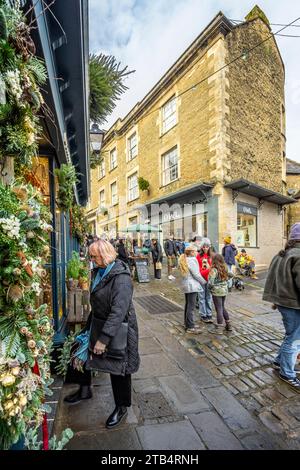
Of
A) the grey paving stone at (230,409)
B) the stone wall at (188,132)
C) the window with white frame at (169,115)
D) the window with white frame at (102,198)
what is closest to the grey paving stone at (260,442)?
the grey paving stone at (230,409)

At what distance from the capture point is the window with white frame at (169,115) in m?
15.7

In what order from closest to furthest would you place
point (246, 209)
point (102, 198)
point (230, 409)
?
point (230, 409) < point (246, 209) < point (102, 198)

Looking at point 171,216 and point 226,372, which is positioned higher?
point 171,216

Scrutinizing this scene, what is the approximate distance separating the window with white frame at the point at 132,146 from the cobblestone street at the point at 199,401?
675 inches

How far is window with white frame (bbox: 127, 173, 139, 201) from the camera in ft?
66.9

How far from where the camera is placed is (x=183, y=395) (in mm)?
3154

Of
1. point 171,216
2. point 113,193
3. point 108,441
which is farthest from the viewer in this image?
point 113,193

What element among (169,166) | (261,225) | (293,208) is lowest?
(261,225)

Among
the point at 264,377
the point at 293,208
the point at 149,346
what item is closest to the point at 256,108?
the point at 293,208

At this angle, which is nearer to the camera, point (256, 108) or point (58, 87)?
point (58, 87)

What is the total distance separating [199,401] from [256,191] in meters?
12.5

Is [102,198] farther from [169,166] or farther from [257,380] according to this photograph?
[257,380]

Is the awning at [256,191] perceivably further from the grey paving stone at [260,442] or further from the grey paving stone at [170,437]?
the grey paving stone at [170,437]

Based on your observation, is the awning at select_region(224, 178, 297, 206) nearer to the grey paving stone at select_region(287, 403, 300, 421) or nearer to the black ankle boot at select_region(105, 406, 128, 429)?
the grey paving stone at select_region(287, 403, 300, 421)
